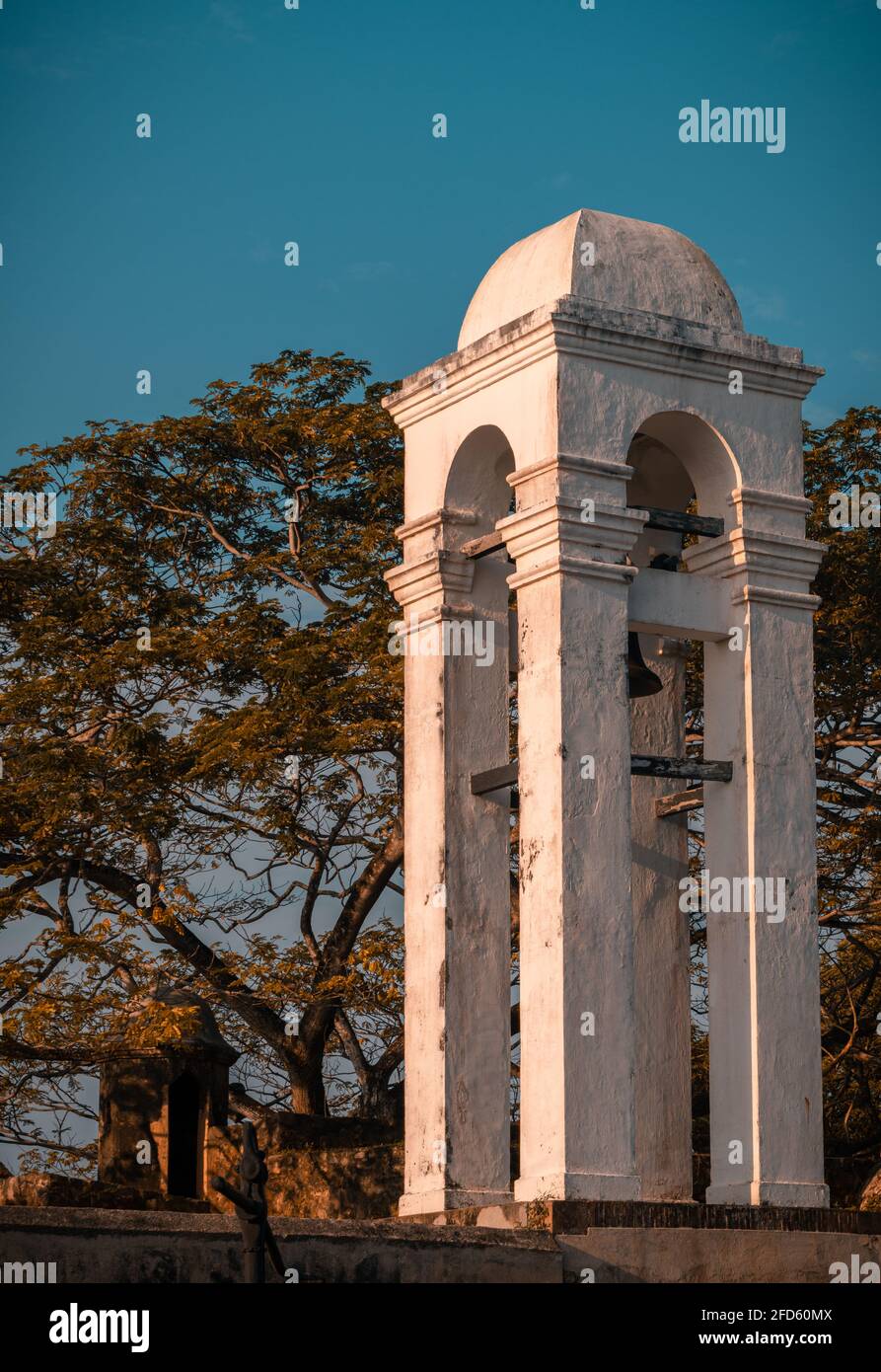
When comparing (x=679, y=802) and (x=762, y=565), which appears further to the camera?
(x=679, y=802)

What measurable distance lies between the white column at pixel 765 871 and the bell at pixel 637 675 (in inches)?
11.3

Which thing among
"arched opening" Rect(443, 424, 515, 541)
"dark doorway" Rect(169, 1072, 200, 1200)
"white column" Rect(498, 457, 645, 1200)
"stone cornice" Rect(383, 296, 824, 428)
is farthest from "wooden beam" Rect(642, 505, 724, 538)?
"dark doorway" Rect(169, 1072, 200, 1200)

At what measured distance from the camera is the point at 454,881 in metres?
12.1

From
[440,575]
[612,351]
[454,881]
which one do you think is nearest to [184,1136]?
[454,881]

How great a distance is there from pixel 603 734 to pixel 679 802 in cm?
125

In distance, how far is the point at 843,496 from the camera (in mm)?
19594

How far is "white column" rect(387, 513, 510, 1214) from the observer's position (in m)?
11.8

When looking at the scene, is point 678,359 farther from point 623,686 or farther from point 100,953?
point 100,953

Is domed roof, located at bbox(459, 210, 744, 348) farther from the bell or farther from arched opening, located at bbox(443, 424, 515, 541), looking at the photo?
the bell

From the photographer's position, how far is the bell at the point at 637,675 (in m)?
12.2

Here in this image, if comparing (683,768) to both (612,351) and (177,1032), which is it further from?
(177,1032)

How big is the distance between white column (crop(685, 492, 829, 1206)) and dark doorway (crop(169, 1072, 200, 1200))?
609 centimetres
